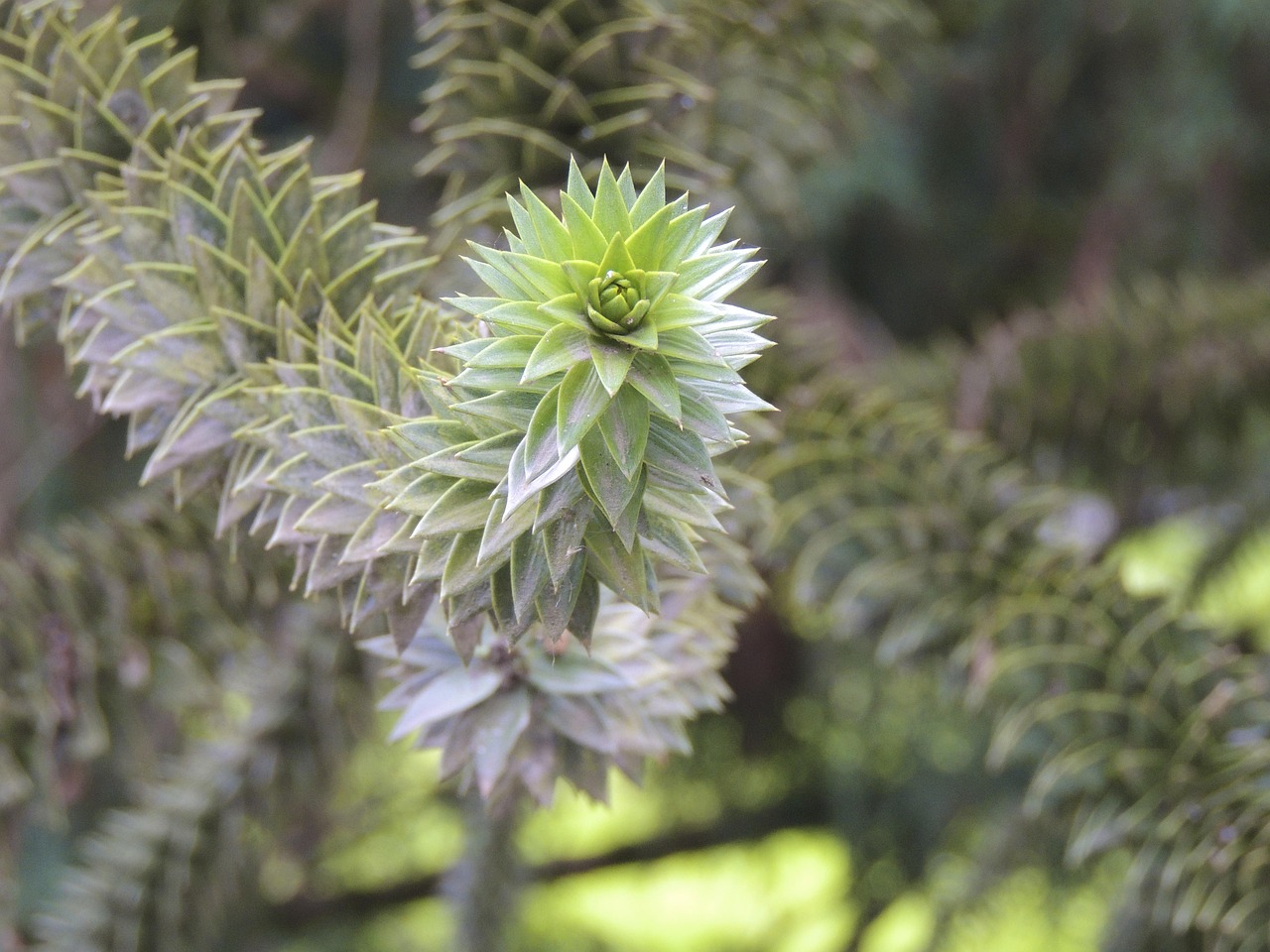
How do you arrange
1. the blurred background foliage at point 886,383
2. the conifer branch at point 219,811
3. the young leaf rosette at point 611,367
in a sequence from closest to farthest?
the young leaf rosette at point 611,367, the conifer branch at point 219,811, the blurred background foliage at point 886,383

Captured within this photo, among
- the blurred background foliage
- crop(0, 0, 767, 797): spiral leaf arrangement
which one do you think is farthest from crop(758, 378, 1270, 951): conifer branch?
crop(0, 0, 767, 797): spiral leaf arrangement

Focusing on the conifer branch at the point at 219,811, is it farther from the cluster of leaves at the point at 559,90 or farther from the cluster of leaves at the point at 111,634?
the cluster of leaves at the point at 559,90

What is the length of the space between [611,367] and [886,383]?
0.71m

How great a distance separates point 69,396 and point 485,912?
0.80 m

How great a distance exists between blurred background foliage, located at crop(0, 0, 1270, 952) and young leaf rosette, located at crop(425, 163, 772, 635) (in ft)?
0.99

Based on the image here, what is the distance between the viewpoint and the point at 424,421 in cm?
42

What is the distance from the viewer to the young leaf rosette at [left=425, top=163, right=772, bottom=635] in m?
0.38

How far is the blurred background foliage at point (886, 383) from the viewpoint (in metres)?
0.90

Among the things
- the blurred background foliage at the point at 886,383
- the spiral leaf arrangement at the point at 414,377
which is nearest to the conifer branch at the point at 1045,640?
the blurred background foliage at the point at 886,383

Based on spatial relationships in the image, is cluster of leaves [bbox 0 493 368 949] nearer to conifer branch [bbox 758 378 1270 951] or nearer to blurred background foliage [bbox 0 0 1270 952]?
blurred background foliage [bbox 0 0 1270 952]

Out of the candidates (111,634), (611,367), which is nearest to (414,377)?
(611,367)

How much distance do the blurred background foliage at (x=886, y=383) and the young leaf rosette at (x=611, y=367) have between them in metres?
0.30

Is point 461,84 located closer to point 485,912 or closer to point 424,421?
point 424,421

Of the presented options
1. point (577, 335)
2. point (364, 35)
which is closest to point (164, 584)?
point (577, 335)
